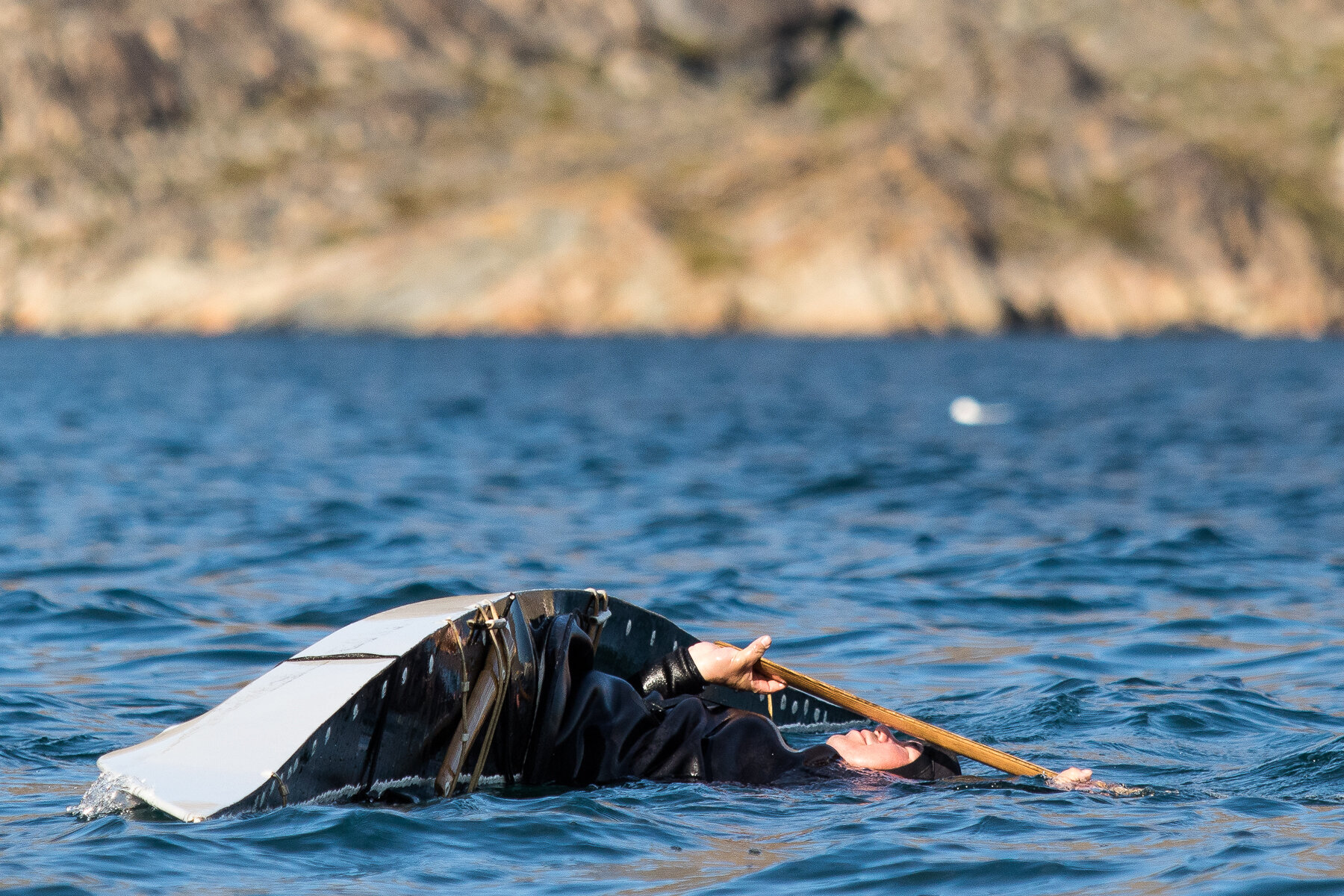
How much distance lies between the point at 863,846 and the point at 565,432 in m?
25.4

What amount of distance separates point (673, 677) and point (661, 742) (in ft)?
1.95

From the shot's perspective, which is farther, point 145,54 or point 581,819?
point 145,54

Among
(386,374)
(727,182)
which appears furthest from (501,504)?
(727,182)

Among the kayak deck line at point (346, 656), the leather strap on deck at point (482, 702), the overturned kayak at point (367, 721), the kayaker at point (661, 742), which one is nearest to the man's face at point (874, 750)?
the kayaker at point (661, 742)

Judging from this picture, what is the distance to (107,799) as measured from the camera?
23.4 feet

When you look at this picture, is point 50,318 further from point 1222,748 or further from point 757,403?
point 1222,748

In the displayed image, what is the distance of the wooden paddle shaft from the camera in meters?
8.06

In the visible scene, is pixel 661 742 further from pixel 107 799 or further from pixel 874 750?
pixel 107 799

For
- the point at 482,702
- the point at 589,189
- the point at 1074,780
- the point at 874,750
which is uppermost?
the point at 589,189

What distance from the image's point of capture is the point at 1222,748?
9.27m

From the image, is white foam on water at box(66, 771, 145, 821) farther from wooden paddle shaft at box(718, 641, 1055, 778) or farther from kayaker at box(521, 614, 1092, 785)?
wooden paddle shaft at box(718, 641, 1055, 778)

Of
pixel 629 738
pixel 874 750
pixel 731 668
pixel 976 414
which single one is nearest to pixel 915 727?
pixel 874 750

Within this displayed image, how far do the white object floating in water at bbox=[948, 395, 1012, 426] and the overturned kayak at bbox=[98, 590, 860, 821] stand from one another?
30.5m

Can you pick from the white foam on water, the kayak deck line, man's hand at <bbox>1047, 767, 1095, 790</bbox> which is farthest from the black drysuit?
the white foam on water
